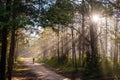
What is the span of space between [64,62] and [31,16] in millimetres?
32413

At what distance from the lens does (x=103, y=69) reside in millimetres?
31703

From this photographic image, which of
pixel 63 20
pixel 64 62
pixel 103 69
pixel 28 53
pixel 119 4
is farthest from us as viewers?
pixel 28 53

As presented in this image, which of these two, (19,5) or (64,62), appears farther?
(64,62)

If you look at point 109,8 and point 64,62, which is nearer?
point 109,8

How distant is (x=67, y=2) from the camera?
1844cm

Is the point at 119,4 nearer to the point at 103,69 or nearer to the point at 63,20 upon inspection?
the point at 63,20

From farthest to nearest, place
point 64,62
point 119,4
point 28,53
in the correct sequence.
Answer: point 28,53 → point 64,62 → point 119,4

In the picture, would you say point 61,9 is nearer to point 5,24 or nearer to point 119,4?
point 5,24

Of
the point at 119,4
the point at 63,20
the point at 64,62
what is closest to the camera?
the point at 63,20

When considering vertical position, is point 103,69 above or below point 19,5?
below

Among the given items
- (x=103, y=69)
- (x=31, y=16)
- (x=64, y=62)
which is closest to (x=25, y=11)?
(x=31, y=16)

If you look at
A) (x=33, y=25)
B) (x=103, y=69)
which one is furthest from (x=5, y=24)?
(x=103, y=69)

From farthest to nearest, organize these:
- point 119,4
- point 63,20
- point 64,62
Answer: point 64,62 → point 119,4 → point 63,20

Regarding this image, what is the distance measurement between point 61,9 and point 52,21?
1.07 metres
